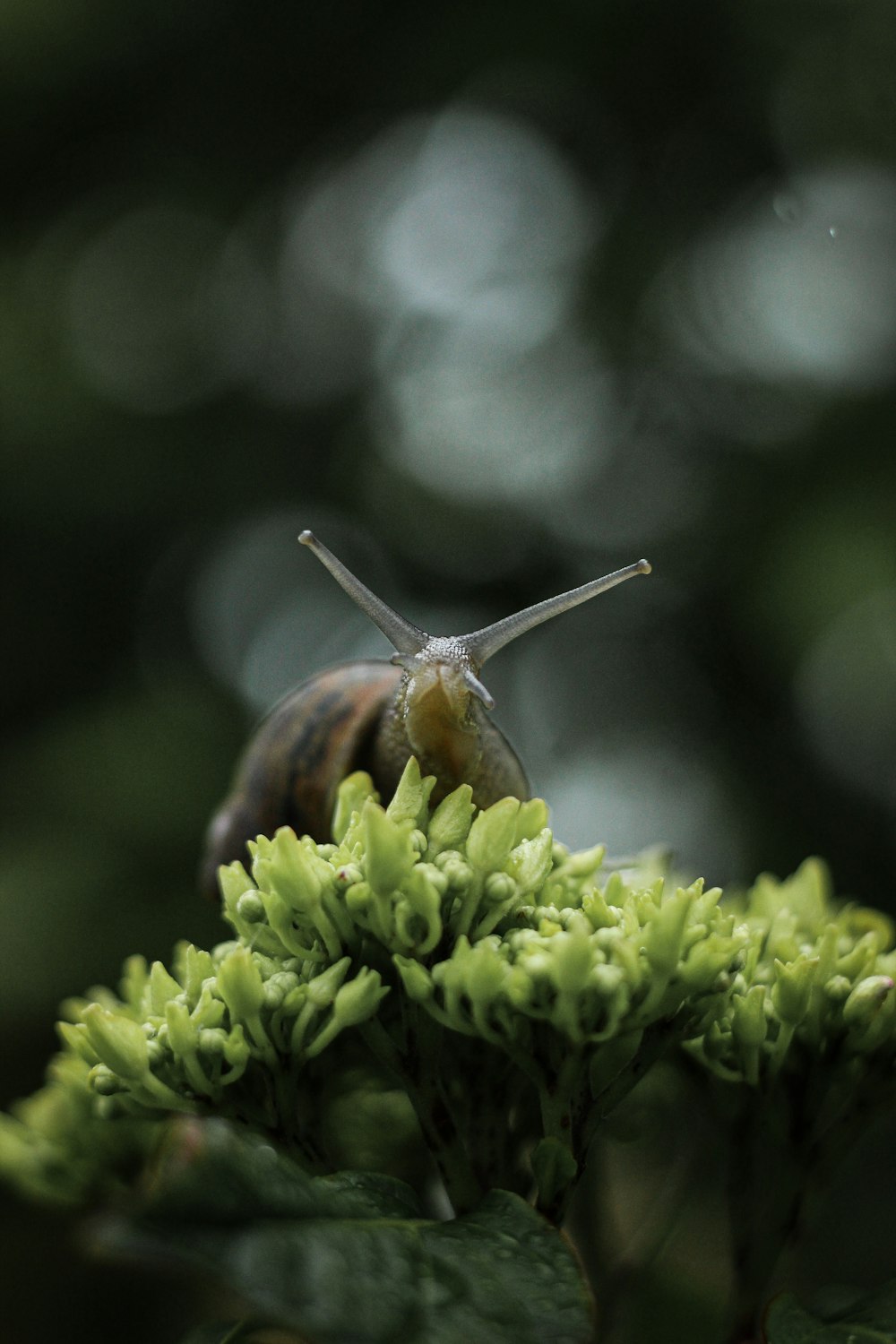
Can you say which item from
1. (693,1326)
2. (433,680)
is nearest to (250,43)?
(433,680)

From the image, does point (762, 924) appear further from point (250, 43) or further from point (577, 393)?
point (250, 43)

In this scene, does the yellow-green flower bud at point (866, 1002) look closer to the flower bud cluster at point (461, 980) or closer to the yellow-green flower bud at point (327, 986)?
the flower bud cluster at point (461, 980)

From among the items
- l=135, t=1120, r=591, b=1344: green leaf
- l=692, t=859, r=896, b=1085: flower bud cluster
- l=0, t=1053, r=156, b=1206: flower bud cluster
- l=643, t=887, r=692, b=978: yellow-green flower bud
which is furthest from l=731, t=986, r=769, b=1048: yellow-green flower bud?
l=0, t=1053, r=156, b=1206: flower bud cluster

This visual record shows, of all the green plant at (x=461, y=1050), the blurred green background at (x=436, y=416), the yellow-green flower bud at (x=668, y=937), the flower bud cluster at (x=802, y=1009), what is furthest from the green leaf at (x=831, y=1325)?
the blurred green background at (x=436, y=416)

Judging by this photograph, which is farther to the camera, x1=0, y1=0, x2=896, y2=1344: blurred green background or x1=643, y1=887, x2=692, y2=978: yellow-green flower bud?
x1=0, y1=0, x2=896, y2=1344: blurred green background

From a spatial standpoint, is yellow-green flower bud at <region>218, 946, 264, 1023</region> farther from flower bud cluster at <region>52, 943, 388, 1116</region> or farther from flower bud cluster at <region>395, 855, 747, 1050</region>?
flower bud cluster at <region>395, 855, 747, 1050</region>

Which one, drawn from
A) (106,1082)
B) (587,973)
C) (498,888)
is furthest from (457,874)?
(106,1082)

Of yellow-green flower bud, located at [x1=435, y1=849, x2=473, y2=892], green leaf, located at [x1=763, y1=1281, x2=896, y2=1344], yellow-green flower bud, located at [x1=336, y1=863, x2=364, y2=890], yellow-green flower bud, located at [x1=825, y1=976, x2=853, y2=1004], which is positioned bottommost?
green leaf, located at [x1=763, y1=1281, x2=896, y2=1344]
